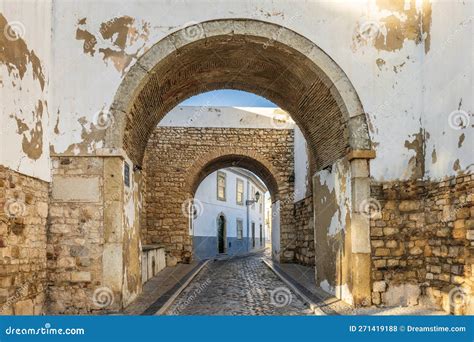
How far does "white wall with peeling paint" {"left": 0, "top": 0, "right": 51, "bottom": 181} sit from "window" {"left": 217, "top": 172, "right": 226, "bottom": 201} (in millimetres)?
17901

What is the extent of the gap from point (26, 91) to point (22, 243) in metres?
1.97

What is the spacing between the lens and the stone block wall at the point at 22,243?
5.19 meters

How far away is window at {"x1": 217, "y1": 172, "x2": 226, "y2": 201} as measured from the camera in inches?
963

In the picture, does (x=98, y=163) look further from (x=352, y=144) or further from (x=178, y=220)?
(x=178, y=220)

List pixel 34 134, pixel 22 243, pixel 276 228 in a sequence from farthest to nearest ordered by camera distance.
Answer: pixel 276 228, pixel 34 134, pixel 22 243

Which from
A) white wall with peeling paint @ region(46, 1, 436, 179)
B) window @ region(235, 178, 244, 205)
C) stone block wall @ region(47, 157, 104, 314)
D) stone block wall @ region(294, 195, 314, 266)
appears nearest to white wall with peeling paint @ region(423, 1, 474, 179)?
white wall with peeling paint @ region(46, 1, 436, 179)

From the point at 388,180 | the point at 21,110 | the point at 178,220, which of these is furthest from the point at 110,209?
the point at 178,220

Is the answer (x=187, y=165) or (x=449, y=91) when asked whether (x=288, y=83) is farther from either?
(x=187, y=165)

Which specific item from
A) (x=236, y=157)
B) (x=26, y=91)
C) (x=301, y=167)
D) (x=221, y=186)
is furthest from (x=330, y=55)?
(x=221, y=186)

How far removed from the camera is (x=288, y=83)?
8.59 meters

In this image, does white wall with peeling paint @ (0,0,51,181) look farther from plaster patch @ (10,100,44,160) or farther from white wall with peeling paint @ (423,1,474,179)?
white wall with peeling paint @ (423,1,474,179)

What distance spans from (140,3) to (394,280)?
5.88 meters

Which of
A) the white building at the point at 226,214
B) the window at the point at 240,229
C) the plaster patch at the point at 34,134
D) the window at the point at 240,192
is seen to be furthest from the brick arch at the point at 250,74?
the window at the point at 240,229

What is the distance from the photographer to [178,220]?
49.7 ft
